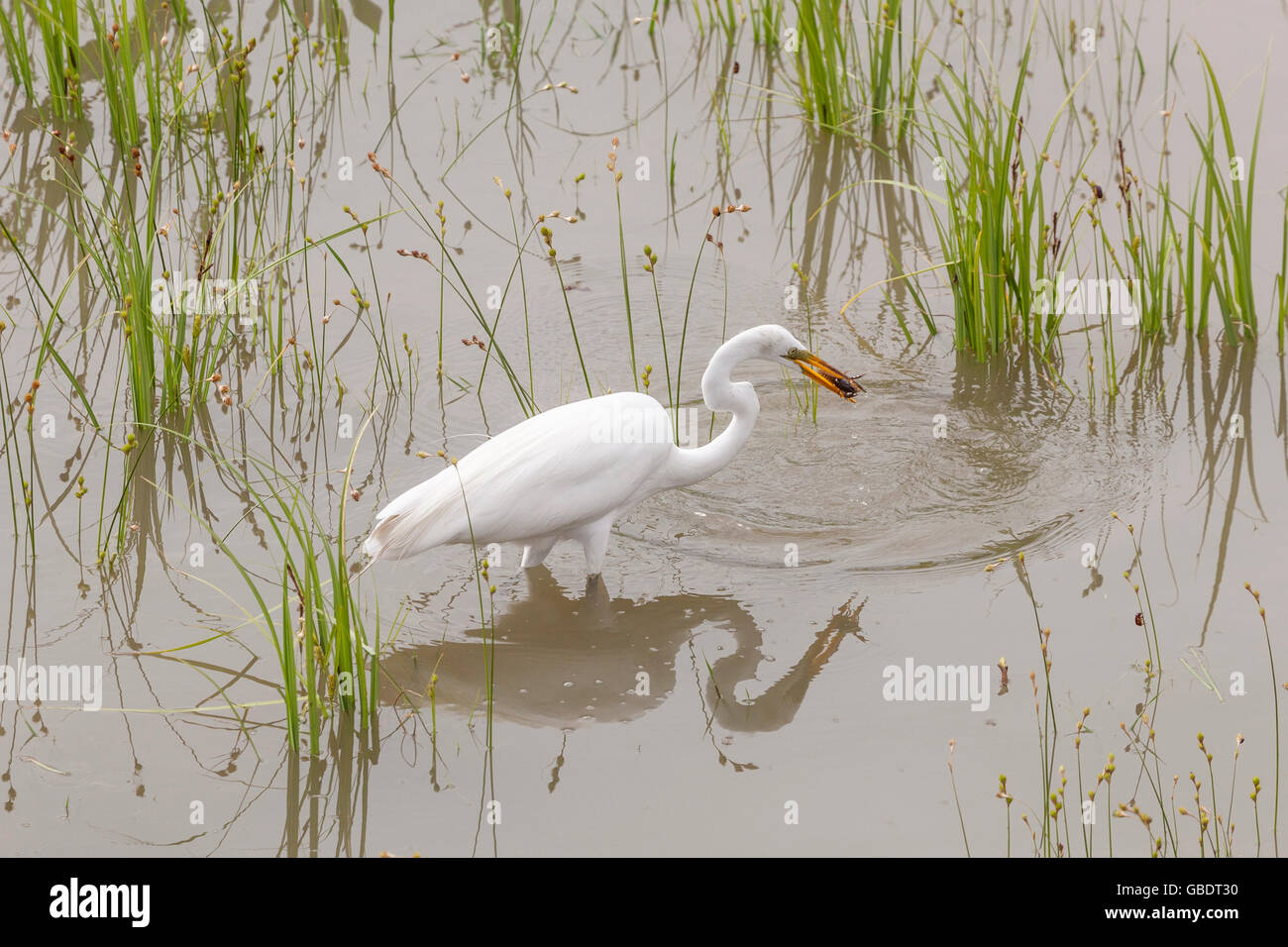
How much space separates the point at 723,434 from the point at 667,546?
19.2 inches

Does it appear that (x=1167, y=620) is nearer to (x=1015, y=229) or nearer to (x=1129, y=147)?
(x=1015, y=229)

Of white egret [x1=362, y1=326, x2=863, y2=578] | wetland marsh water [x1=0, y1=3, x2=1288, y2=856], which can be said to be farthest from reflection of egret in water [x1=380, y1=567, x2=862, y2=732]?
white egret [x1=362, y1=326, x2=863, y2=578]

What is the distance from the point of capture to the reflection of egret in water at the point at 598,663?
4.83 metres

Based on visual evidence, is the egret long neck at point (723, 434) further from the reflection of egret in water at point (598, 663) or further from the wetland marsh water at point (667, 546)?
Answer: the reflection of egret in water at point (598, 663)

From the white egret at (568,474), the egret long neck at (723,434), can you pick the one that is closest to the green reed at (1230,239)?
the white egret at (568,474)

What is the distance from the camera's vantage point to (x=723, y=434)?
18.3ft

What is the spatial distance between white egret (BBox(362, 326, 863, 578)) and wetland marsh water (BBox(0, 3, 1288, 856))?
0.97 feet

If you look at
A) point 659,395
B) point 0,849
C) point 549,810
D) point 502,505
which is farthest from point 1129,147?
point 0,849

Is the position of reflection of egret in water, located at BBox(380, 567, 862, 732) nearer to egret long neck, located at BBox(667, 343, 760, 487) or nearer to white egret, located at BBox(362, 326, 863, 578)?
white egret, located at BBox(362, 326, 863, 578)

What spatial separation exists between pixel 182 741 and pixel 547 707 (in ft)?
3.70

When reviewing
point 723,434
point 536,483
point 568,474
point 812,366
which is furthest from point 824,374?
point 536,483

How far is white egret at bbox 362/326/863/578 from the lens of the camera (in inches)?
200

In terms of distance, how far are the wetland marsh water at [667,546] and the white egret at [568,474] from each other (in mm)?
294

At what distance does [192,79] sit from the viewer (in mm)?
8594
